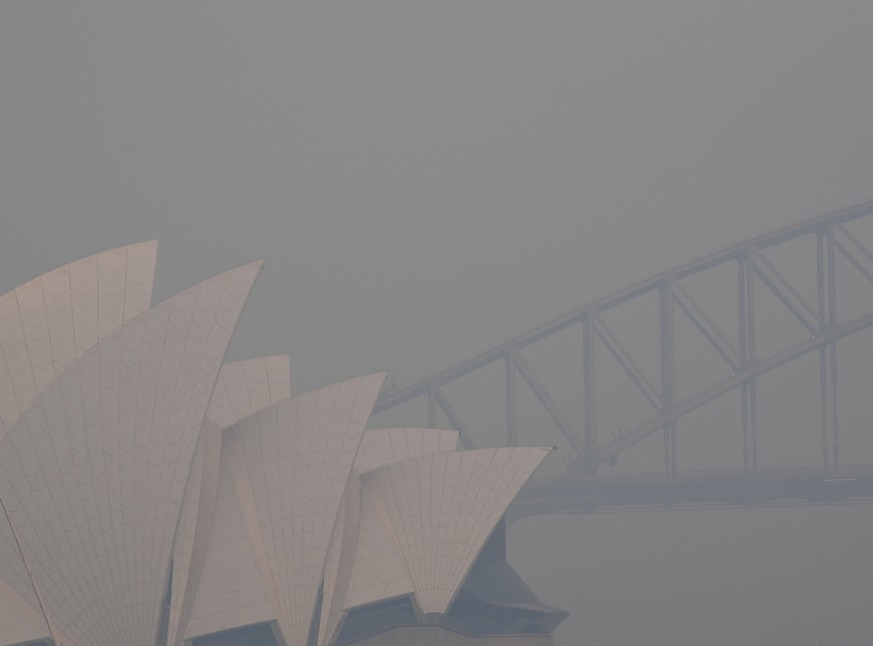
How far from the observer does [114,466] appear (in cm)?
4238

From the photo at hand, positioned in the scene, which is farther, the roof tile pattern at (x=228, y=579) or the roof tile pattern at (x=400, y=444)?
the roof tile pattern at (x=400, y=444)

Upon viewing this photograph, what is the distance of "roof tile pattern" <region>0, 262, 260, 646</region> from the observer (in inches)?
1615

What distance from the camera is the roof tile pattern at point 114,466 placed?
41.0m

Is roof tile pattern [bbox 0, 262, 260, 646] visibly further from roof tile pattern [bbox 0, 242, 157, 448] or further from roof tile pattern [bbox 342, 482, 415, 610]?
roof tile pattern [bbox 342, 482, 415, 610]

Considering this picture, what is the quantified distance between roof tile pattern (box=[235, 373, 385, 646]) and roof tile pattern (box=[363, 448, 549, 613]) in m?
4.01

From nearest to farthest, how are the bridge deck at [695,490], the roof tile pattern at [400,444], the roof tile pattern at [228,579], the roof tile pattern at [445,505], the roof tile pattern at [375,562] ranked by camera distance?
1. the roof tile pattern at [228,579]
2. the roof tile pattern at [375,562]
3. the roof tile pattern at [445,505]
4. the roof tile pattern at [400,444]
5. the bridge deck at [695,490]

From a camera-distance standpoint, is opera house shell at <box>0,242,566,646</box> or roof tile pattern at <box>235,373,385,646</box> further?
roof tile pattern at <box>235,373,385,646</box>

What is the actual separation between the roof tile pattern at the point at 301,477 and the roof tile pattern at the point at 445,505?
401cm

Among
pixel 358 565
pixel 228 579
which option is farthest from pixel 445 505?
pixel 228 579

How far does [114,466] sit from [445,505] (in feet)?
42.4

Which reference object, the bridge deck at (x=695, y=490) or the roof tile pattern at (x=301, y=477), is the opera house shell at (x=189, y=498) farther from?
the bridge deck at (x=695, y=490)

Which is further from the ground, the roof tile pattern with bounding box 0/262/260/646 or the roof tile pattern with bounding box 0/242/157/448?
the roof tile pattern with bounding box 0/242/157/448

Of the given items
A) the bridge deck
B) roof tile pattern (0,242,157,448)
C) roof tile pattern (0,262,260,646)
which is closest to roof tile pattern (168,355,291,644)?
roof tile pattern (0,262,260,646)

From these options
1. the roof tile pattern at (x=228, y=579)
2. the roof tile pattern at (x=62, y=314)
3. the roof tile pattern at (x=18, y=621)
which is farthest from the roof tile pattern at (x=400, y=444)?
the roof tile pattern at (x=18, y=621)
